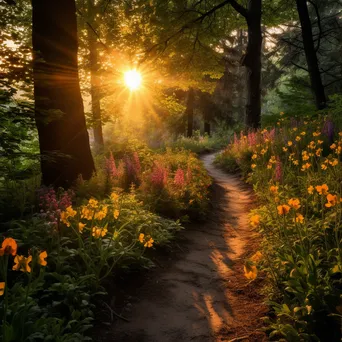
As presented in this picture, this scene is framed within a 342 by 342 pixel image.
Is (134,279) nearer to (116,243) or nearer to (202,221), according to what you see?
(116,243)

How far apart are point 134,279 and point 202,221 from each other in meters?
2.47

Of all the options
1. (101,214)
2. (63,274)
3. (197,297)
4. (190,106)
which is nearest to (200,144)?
(190,106)

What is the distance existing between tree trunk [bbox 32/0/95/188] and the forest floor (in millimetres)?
2896

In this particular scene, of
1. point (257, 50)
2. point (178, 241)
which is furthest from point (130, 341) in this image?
point (257, 50)

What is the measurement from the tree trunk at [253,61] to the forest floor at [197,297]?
293 inches

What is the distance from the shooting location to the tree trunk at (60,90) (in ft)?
18.3

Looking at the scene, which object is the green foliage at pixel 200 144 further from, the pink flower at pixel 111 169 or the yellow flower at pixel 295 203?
the yellow flower at pixel 295 203

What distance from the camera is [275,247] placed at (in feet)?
11.3

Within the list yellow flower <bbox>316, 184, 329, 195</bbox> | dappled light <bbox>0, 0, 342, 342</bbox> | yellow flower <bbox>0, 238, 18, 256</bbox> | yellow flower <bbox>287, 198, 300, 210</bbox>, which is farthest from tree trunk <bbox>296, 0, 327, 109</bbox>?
yellow flower <bbox>0, 238, 18, 256</bbox>

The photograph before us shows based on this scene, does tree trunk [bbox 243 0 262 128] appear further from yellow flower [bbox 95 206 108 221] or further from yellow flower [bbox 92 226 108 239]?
yellow flower [bbox 92 226 108 239]

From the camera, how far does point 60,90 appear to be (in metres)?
5.76

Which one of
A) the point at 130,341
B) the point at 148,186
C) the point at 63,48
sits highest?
the point at 63,48

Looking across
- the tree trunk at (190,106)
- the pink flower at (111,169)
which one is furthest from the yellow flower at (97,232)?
the tree trunk at (190,106)

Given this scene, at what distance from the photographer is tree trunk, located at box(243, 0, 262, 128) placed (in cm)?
1055
